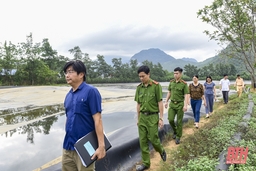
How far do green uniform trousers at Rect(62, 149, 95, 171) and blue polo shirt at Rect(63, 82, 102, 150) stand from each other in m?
0.07

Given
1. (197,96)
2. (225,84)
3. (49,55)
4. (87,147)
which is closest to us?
(87,147)

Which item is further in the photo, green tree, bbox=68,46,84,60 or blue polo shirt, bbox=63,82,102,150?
green tree, bbox=68,46,84,60

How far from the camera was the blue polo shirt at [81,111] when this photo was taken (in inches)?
83.1

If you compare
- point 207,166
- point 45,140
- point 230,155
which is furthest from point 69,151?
point 45,140

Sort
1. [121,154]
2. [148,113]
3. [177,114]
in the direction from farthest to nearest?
A: 1. [177,114]
2. [121,154]
3. [148,113]

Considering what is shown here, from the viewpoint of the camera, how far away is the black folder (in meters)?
2.05

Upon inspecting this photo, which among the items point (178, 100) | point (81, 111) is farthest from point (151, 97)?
point (81, 111)

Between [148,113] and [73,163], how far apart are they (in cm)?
167

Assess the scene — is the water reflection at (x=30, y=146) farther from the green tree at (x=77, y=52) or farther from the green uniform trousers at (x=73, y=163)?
the green tree at (x=77, y=52)

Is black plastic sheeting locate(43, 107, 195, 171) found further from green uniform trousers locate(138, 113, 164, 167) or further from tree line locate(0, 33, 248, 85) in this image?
tree line locate(0, 33, 248, 85)

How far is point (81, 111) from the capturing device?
2.14 metres

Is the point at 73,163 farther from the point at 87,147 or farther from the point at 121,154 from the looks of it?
the point at 121,154

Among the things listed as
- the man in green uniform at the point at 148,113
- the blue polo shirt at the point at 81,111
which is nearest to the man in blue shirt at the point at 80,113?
the blue polo shirt at the point at 81,111

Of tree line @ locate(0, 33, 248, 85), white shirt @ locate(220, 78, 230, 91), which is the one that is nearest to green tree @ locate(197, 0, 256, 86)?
white shirt @ locate(220, 78, 230, 91)
